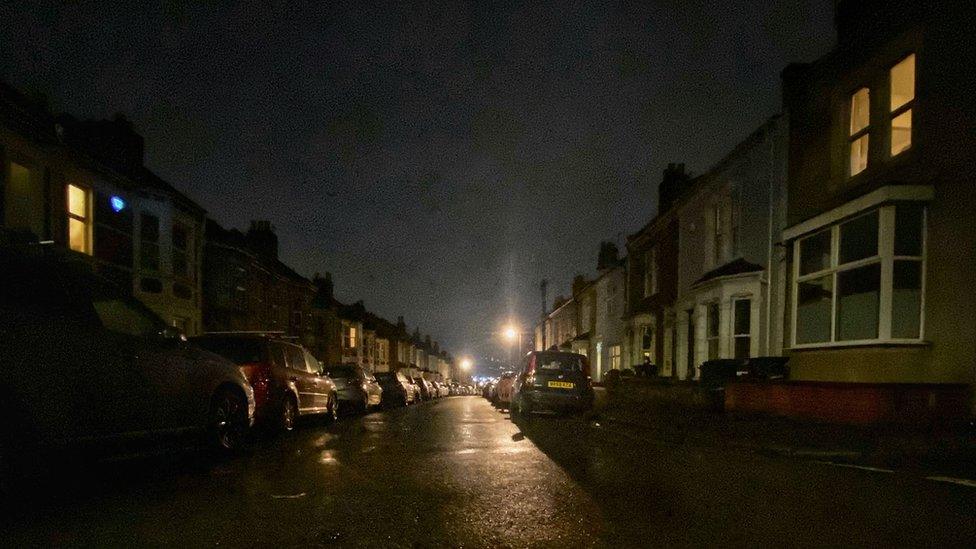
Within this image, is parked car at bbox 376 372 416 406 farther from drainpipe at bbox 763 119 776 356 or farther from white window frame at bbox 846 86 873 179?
white window frame at bbox 846 86 873 179

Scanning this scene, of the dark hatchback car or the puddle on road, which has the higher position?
the puddle on road

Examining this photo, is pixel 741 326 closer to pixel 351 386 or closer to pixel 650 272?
pixel 650 272

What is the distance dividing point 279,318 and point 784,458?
3136 cm

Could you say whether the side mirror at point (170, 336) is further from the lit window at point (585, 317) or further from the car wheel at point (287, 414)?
the lit window at point (585, 317)

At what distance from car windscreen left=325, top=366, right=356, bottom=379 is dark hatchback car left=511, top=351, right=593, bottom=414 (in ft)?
16.2

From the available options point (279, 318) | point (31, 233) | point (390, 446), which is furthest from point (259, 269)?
point (390, 446)

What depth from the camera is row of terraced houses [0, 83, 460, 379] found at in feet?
49.3

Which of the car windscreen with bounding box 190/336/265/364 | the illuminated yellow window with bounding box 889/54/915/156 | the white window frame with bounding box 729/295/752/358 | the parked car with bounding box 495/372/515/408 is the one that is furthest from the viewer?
the parked car with bounding box 495/372/515/408

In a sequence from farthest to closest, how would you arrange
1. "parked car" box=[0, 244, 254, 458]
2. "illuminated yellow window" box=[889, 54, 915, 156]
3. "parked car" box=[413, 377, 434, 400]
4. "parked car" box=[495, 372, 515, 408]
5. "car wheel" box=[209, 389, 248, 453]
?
"parked car" box=[413, 377, 434, 400] → "parked car" box=[495, 372, 515, 408] → "illuminated yellow window" box=[889, 54, 915, 156] → "car wheel" box=[209, 389, 248, 453] → "parked car" box=[0, 244, 254, 458]

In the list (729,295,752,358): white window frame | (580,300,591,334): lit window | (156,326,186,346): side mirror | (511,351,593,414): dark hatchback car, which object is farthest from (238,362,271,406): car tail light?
(580,300,591,334): lit window

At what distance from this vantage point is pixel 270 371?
11.2m

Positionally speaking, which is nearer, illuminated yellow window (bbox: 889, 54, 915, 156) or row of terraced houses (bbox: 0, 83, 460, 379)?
illuminated yellow window (bbox: 889, 54, 915, 156)

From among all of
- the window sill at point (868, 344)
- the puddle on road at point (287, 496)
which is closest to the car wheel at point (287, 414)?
the puddle on road at point (287, 496)

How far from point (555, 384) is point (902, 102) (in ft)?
29.3
